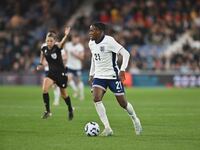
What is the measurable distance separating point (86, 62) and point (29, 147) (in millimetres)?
27289

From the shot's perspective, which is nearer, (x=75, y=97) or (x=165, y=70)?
(x=75, y=97)

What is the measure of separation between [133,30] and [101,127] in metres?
24.1

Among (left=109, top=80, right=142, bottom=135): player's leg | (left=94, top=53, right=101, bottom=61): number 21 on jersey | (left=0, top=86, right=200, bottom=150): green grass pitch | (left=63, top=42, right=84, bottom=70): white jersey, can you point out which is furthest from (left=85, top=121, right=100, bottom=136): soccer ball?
(left=63, top=42, right=84, bottom=70): white jersey

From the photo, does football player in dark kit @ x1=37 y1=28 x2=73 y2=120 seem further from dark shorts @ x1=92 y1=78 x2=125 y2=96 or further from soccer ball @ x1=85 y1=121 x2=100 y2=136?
soccer ball @ x1=85 y1=121 x2=100 y2=136

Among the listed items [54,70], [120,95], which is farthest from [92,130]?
[54,70]

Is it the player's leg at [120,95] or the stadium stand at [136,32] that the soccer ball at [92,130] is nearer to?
the player's leg at [120,95]

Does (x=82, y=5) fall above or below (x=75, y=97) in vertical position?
above

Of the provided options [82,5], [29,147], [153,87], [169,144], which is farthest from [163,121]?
[82,5]

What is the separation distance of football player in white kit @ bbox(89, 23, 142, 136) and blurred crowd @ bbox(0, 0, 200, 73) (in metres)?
23.2

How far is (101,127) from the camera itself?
14.8m

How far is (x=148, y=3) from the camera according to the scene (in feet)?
130

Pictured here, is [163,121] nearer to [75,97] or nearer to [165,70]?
[75,97]

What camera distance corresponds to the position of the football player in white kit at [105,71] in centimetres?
1312

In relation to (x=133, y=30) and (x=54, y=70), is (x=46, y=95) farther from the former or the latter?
(x=133, y=30)
